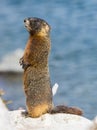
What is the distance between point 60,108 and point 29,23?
0.57 metres

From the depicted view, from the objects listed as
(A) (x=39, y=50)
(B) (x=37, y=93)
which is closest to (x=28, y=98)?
(B) (x=37, y=93)

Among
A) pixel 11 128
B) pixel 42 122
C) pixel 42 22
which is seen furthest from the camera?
pixel 42 22

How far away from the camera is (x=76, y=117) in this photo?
3037mm

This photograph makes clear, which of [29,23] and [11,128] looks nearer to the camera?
[11,128]

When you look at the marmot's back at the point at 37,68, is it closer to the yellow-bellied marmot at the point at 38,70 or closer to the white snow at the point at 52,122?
the yellow-bellied marmot at the point at 38,70

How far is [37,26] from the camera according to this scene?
330cm

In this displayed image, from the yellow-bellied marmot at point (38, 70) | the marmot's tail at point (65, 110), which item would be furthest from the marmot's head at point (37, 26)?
the marmot's tail at point (65, 110)

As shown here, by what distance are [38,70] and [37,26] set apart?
28cm

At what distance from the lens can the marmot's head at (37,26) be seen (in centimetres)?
329

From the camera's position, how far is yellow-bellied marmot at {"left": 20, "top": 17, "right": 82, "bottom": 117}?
131 inches

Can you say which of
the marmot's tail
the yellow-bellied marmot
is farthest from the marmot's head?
the marmot's tail

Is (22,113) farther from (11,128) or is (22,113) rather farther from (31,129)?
(11,128)

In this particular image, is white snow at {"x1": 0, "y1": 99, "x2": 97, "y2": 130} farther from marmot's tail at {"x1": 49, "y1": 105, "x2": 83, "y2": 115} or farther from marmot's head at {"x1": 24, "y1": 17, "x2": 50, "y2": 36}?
marmot's head at {"x1": 24, "y1": 17, "x2": 50, "y2": 36}

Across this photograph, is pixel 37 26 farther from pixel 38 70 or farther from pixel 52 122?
pixel 52 122
